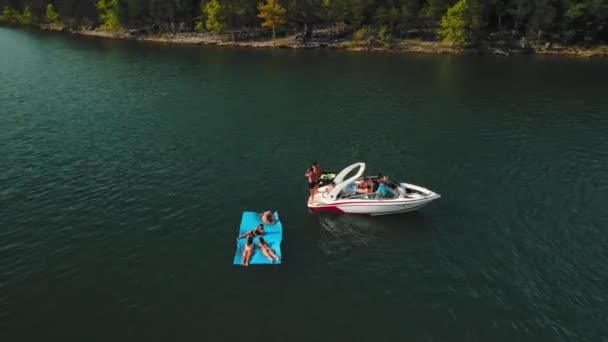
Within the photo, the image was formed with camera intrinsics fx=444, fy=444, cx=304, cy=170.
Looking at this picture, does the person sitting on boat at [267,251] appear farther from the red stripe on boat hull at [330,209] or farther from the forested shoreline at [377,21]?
the forested shoreline at [377,21]

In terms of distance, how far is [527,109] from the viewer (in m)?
60.8

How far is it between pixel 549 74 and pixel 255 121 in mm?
59266

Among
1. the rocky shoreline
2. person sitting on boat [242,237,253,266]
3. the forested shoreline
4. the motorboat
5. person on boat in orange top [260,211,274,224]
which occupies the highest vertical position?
the forested shoreline

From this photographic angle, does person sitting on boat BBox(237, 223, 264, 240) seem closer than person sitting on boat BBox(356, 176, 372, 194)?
Yes

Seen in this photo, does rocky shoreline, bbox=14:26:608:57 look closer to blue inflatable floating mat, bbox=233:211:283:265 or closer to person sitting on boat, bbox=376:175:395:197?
person sitting on boat, bbox=376:175:395:197

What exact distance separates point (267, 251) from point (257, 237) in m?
1.71

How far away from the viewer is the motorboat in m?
33.5

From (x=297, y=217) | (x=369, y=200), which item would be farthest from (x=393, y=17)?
(x=297, y=217)

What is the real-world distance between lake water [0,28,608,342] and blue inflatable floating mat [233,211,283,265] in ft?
2.71

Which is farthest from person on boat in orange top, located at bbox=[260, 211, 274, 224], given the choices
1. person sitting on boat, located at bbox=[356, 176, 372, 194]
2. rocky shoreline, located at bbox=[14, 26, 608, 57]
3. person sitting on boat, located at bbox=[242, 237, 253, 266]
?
rocky shoreline, located at bbox=[14, 26, 608, 57]

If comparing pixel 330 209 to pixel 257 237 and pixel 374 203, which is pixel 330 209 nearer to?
pixel 374 203

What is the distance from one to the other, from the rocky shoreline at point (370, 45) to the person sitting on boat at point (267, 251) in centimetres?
8917

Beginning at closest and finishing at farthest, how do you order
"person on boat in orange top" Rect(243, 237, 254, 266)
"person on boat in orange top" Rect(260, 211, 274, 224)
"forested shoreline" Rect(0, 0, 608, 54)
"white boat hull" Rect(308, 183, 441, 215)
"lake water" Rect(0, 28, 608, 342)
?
1. "lake water" Rect(0, 28, 608, 342)
2. "person on boat in orange top" Rect(243, 237, 254, 266)
3. "person on boat in orange top" Rect(260, 211, 274, 224)
4. "white boat hull" Rect(308, 183, 441, 215)
5. "forested shoreline" Rect(0, 0, 608, 54)

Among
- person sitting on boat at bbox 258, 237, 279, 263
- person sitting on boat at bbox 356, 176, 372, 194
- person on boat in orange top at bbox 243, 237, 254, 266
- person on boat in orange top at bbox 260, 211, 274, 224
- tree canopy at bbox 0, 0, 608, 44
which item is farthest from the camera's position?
tree canopy at bbox 0, 0, 608, 44
